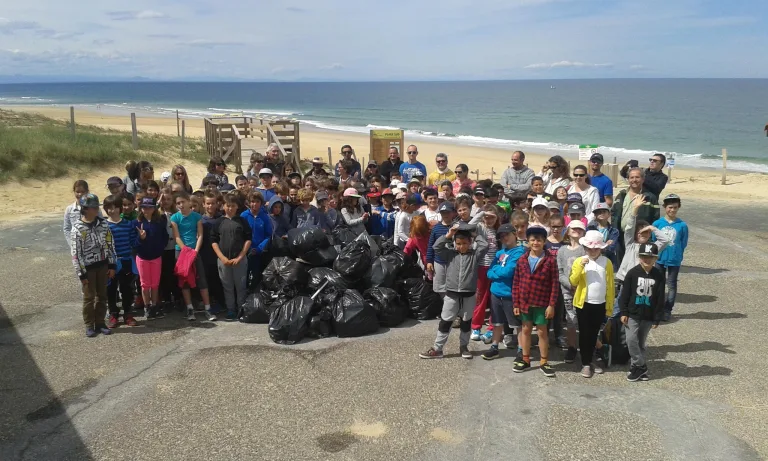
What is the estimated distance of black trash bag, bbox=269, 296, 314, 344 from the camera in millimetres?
5984

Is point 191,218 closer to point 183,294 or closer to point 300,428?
point 183,294

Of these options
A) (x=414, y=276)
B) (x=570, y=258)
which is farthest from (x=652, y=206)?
(x=414, y=276)

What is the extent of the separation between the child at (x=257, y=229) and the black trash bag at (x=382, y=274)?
52.0 inches

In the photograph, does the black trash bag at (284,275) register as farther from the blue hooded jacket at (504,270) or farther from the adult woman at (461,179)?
the adult woman at (461,179)

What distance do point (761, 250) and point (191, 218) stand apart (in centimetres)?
946

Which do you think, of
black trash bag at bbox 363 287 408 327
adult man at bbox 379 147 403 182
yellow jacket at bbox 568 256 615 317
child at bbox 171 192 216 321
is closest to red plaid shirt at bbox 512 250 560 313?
yellow jacket at bbox 568 256 615 317

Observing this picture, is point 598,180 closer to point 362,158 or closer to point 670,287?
point 670,287

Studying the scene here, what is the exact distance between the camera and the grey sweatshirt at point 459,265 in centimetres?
545

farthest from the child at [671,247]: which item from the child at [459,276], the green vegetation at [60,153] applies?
the green vegetation at [60,153]

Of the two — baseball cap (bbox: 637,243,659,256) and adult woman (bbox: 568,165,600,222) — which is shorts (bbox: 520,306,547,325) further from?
adult woman (bbox: 568,165,600,222)

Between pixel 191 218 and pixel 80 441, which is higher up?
pixel 191 218

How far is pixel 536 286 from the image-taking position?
203 inches

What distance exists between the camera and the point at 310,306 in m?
6.19

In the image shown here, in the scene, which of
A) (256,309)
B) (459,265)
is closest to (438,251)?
(459,265)
